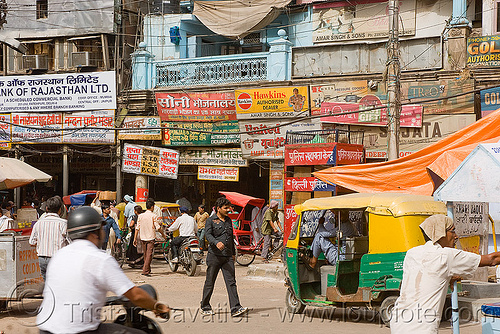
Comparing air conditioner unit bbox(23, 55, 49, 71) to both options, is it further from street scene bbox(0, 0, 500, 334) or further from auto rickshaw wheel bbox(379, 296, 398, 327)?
auto rickshaw wheel bbox(379, 296, 398, 327)

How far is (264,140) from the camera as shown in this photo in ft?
65.9

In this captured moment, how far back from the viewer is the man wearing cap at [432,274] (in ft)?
15.2

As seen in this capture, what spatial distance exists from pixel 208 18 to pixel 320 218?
45.0 ft

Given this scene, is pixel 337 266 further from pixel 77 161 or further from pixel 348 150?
pixel 77 161

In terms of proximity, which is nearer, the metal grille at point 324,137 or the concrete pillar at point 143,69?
the metal grille at point 324,137

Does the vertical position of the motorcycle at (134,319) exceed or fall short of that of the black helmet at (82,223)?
it falls short

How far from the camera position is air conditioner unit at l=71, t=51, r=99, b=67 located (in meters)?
23.2

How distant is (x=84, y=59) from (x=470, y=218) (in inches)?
689

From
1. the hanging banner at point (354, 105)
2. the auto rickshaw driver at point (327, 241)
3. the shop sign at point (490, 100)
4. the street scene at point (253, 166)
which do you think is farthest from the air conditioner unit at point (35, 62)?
the auto rickshaw driver at point (327, 241)

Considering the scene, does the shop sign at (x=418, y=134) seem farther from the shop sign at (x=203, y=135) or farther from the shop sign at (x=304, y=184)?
the shop sign at (x=203, y=135)

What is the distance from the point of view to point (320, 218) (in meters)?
9.95

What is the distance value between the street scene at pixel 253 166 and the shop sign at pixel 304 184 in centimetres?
5

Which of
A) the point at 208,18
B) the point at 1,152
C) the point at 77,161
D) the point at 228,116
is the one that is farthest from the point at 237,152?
the point at 1,152

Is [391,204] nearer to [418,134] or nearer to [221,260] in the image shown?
[221,260]
